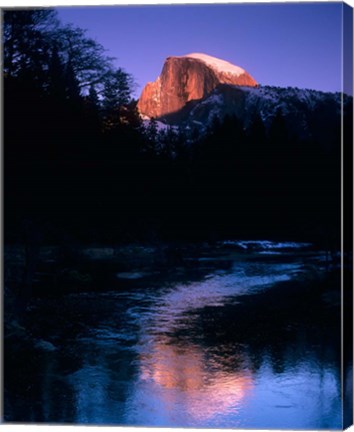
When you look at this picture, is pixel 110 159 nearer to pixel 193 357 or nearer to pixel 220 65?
pixel 220 65

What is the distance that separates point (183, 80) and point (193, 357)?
6.64 feet

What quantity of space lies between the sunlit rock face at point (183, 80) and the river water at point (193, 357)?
1.17 m

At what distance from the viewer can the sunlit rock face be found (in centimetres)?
568

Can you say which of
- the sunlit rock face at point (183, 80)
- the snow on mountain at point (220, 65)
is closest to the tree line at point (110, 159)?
the sunlit rock face at point (183, 80)

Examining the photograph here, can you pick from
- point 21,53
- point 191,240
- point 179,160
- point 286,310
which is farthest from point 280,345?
point 21,53

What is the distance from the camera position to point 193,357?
5.53 m

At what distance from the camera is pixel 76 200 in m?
5.78

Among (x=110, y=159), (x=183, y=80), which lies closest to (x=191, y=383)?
(x=110, y=159)

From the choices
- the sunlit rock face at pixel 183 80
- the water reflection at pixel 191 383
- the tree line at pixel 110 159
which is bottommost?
the water reflection at pixel 191 383

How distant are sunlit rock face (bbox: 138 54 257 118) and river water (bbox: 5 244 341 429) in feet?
3.85

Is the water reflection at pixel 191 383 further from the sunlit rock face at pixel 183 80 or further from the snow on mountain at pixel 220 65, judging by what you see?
the snow on mountain at pixel 220 65

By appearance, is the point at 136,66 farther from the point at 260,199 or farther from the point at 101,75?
the point at 260,199

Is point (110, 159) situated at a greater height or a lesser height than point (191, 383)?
greater

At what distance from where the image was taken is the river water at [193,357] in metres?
5.41
